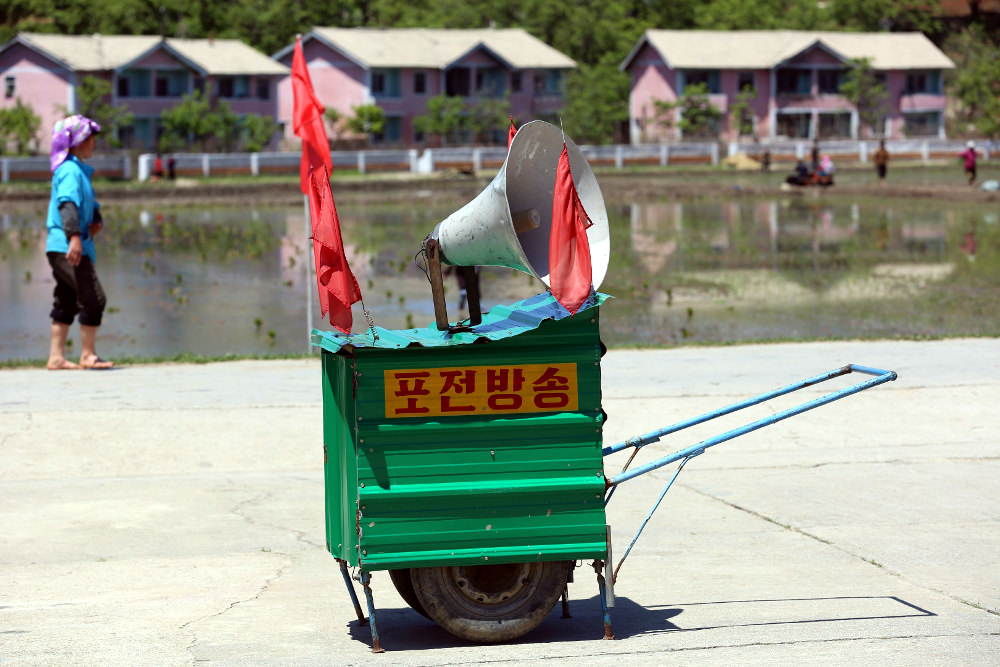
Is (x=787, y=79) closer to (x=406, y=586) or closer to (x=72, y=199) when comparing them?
(x=72, y=199)

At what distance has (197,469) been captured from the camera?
32.3 feet

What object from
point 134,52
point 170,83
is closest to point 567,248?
point 134,52

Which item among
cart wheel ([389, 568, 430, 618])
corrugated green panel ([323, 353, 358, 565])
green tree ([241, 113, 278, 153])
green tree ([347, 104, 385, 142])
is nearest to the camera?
corrugated green panel ([323, 353, 358, 565])

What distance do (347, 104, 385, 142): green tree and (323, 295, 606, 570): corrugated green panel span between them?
75728mm

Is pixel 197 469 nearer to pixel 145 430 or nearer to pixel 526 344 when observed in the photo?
pixel 145 430

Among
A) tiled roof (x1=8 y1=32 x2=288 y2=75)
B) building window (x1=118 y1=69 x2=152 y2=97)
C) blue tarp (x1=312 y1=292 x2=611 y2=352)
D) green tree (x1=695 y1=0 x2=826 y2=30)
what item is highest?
green tree (x1=695 y1=0 x2=826 y2=30)

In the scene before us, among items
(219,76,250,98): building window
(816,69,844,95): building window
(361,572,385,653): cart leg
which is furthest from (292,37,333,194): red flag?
(816,69,844,95): building window

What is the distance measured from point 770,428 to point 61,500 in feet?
17.3

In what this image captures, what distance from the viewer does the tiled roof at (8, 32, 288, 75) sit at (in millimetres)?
75500

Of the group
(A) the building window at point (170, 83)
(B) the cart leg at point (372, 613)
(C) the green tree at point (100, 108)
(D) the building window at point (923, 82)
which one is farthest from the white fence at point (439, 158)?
(B) the cart leg at point (372, 613)

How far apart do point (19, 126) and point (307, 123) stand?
63.2 meters

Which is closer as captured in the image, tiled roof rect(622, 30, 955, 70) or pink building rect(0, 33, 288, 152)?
pink building rect(0, 33, 288, 152)

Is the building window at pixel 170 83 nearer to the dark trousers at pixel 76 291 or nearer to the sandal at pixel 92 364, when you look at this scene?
the sandal at pixel 92 364

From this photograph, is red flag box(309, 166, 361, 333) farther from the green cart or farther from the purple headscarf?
the purple headscarf
